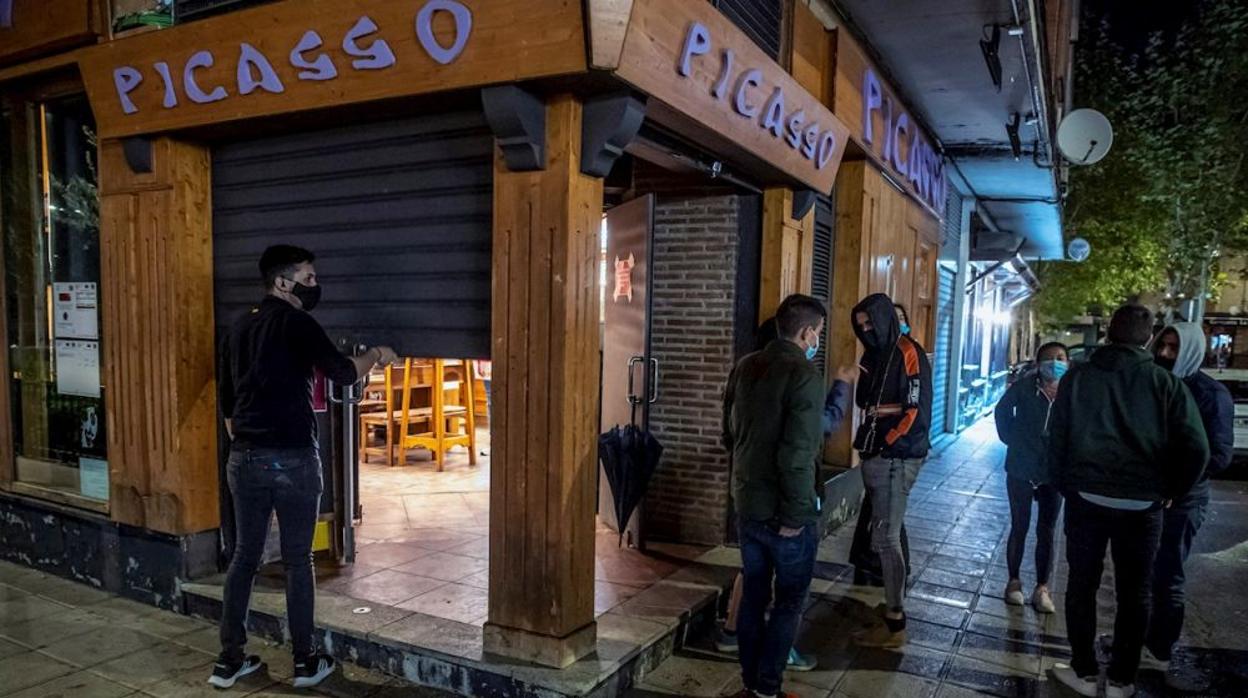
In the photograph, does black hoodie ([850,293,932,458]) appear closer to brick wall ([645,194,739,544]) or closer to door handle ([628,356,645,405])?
brick wall ([645,194,739,544])

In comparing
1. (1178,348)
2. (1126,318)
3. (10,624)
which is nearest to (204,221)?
(10,624)

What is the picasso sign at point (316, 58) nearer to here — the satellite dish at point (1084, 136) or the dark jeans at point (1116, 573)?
the dark jeans at point (1116, 573)

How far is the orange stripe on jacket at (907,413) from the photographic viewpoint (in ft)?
14.5

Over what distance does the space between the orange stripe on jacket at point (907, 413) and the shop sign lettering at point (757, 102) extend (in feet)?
5.39

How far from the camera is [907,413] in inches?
174

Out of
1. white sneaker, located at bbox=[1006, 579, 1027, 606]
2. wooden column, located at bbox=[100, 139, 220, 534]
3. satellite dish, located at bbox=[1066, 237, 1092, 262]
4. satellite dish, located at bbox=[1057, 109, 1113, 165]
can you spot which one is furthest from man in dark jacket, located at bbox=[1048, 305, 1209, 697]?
satellite dish, located at bbox=[1066, 237, 1092, 262]

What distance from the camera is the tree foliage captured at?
1233 centimetres

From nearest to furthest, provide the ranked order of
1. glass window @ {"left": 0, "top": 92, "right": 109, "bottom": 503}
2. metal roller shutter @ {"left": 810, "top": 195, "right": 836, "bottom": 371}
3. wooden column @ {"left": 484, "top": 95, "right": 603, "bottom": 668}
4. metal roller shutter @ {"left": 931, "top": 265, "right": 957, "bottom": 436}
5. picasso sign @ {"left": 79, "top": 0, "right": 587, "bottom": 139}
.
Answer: picasso sign @ {"left": 79, "top": 0, "right": 587, "bottom": 139} < wooden column @ {"left": 484, "top": 95, "right": 603, "bottom": 668} < glass window @ {"left": 0, "top": 92, "right": 109, "bottom": 503} < metal roller shutter @ {"left": 810, "top": 195, "right": 836, "bottom": 371} < metal roller shutter @ {"left": 931, "top": 265, "right": 957, "bottom": 436}

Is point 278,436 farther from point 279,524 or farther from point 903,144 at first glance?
point 903,144

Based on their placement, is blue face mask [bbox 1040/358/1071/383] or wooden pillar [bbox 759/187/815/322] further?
wooden pillar [bbox 759/187/815/322]

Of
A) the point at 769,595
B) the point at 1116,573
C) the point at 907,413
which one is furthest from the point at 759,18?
the point at 1116,573

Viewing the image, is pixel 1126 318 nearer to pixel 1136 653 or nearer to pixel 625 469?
pixel 1136 653

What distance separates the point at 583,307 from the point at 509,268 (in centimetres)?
42

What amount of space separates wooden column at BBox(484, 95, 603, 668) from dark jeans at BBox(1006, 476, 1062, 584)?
10.3 feet
